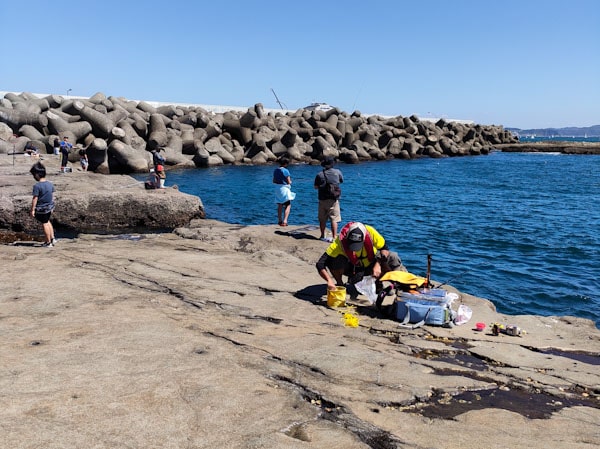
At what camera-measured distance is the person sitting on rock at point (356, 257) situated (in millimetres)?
6965

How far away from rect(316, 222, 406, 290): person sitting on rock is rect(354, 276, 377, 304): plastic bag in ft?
0.34

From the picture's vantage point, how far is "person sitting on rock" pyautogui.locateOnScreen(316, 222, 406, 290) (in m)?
6.96

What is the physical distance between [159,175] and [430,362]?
1103 centimetres

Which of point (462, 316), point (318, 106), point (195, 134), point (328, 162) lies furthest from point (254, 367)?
point (318, 106)

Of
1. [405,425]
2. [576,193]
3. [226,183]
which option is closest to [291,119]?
[226,183]

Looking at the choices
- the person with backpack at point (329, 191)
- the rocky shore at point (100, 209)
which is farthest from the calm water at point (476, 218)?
the rocky shore at point (100, 209)

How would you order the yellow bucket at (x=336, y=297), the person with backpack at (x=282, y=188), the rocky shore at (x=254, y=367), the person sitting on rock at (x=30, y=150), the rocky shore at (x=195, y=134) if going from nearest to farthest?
the rocky shore at (x=254, y=367) < the yellow bucket at (x=336, y=297) < the person with backpack at (x=282, y=188) < the person sitting on rock at (x=30, y=150) < the rocky shore at (x=195, y=134)

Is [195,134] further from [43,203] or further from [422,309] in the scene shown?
[422,309]

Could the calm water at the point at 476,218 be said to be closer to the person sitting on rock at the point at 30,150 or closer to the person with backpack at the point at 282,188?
the person with backpack at the point at 282,188

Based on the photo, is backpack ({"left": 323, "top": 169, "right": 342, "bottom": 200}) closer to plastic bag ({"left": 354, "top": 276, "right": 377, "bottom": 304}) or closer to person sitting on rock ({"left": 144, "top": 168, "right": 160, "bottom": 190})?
plastic bag ({"left": 354, "top": 276, "right": 377, "bottom": 304})

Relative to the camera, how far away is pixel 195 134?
1400 inches

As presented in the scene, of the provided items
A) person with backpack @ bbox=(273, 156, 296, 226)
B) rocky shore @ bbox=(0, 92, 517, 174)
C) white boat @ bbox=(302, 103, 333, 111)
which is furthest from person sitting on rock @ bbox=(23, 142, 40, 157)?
white boat @ bbox=(302, 103, 333, 111)

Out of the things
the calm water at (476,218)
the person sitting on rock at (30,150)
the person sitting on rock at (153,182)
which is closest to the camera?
the calm water at (476,218)

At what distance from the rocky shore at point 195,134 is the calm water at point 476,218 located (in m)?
2.22
